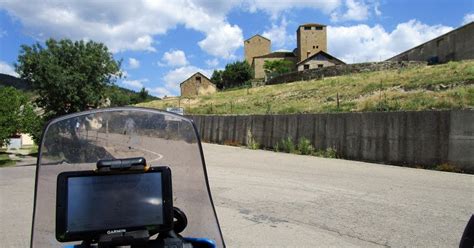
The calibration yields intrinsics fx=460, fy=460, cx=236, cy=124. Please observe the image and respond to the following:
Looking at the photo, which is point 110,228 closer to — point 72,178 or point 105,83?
point 72,178

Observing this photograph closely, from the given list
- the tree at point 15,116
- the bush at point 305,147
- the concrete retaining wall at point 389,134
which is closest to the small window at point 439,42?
the concrete retaining wall at point 389,134

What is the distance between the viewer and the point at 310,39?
10700 cm

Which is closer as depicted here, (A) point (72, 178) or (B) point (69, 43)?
(A) point (72, 178)

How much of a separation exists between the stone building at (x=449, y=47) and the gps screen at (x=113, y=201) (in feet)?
151

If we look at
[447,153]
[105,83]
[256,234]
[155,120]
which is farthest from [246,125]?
[155,120]

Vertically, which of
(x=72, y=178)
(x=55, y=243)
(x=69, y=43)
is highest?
(x=69, y=43)

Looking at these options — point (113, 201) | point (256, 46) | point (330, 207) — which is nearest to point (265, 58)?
point (256, 46)

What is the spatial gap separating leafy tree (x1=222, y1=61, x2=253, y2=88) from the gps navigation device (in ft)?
308

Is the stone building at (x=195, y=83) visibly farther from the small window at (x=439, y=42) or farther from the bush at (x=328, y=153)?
the bush at (x=328, y=153)

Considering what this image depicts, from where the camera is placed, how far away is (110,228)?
2607 millimetres

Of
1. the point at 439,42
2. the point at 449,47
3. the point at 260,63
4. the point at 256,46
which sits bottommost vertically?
the point at 449,47

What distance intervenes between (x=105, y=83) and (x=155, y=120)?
29509 millimetres

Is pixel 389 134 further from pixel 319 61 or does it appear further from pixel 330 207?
pixel 319 61

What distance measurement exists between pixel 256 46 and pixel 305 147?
107m
